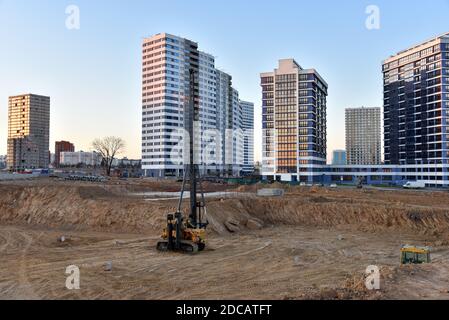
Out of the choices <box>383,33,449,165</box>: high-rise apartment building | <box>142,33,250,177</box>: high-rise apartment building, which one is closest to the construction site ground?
<box>383,33,449,165</box>: high-rise apartment building

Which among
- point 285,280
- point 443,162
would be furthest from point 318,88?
point 285,280

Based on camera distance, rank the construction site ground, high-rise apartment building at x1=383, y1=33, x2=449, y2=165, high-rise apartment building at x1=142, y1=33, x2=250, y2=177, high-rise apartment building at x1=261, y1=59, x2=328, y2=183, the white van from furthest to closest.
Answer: high-rise apartment building at x1=142, y1=33, x2=250, y2=177 < high-rise apartment building at x1=261, y1=59, x2=328, y2=183 < high-rise apartment building at x1=383, y1=33, x2=449, y2=165 < the white van < the construction site ground

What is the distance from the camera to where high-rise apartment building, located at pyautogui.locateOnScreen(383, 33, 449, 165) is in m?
105

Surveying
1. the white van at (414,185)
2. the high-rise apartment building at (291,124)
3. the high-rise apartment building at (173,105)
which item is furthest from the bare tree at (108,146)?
the white van at (414,185)

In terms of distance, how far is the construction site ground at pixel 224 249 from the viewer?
1669cm

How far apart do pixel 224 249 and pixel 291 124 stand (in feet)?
302

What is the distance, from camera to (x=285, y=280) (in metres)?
18.7

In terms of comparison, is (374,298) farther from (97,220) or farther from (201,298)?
(97,220)

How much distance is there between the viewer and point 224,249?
2769 cm

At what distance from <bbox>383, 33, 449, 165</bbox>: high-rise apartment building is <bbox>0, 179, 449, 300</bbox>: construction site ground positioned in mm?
66174

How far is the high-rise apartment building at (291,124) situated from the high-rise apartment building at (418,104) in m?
29.3

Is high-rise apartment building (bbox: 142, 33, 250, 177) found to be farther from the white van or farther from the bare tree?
the white van

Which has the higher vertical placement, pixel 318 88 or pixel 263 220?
pixel 318 88

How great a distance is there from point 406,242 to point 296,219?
42.8 feet
